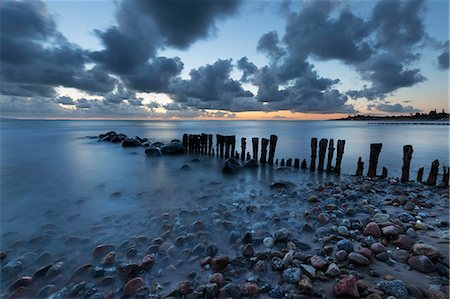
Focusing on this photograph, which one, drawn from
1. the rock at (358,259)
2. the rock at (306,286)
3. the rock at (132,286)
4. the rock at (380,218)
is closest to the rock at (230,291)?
the rock at (306,286)

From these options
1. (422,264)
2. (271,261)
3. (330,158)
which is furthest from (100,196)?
(330,158)

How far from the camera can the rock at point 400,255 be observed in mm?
3499

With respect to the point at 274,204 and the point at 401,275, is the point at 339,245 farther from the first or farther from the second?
the point at 274,204

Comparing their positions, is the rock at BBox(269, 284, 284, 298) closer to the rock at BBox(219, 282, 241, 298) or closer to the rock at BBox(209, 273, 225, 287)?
the rock at BBox(219, 282, 241, 298)

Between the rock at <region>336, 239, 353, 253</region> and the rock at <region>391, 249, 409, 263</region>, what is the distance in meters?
0.61

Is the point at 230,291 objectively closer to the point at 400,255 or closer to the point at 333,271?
the point at 333,271

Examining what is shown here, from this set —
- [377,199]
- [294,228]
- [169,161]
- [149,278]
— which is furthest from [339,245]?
[169,161]

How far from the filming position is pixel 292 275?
3.21m

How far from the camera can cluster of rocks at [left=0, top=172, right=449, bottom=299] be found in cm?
303

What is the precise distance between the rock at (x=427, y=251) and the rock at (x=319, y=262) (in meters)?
1.52

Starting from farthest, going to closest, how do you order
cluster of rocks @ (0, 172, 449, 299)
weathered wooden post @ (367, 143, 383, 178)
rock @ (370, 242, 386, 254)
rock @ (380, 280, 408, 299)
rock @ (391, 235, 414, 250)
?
weathered wooden post @ (367, 143, 383, 178) < rock @ (391, 235, 414, 250) < rock @ (370, 242, 386, 254) < cluster of rocks @ (0, 172, 449, 299) < rock @ (380, 280, 408, 299)

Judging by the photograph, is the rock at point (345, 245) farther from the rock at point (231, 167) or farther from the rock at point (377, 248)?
the rock at point (231, 167)

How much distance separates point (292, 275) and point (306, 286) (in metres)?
0.28

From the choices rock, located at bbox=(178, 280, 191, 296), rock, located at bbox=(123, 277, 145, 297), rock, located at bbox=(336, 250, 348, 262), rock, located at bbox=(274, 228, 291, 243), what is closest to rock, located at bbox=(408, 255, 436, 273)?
rock, located at bbox=(336, 250, 348, 262)
